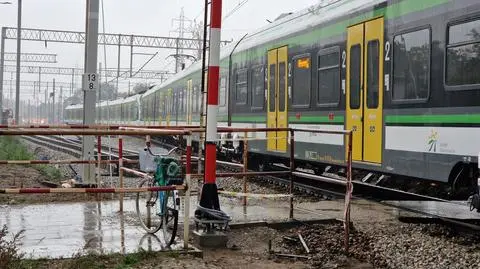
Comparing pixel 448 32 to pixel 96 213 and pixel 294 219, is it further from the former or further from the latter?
pixel 96 213

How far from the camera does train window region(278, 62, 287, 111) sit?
13.8 meters

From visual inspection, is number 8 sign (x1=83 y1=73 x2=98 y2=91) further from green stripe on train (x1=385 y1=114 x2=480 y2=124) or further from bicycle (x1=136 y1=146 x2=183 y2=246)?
green stripe on train (x1=385 y1=114 x2=480 y2=124)

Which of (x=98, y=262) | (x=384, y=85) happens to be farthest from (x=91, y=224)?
(x=384, y=85)

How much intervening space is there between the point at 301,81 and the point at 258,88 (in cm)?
252

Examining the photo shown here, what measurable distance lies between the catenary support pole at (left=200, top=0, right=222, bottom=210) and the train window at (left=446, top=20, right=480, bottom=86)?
3.33m

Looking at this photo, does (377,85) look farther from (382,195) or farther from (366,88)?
(382,195)

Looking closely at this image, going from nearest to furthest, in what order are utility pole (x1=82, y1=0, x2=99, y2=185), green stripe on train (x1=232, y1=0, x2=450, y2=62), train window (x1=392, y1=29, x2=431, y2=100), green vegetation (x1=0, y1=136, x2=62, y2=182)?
train window (x1=392, y1=29, x2=431, y2=100) → green stripe on train (x1=232, y1=0, x2=450, y2=62) → utility pole (x1=82, y1=0, x2=99, y2=185) → green vegetation (x1=0, y1=136, x2=62, y2=182)

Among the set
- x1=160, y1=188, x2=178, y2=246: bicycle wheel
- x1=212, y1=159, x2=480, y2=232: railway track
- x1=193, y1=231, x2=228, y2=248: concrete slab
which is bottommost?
x1=193, y1=231, x2=228, y2=248: concrete slab

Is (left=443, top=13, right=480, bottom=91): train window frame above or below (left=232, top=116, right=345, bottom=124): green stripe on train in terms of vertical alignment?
above

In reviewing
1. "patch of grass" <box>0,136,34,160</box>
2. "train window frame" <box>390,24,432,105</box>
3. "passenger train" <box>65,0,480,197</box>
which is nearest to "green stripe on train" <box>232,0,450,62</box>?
"passenger train" <box>65,0,480,197</box>

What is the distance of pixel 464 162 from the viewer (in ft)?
26.6

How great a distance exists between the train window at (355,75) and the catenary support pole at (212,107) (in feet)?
13.5

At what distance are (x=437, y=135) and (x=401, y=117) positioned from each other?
0.92 m

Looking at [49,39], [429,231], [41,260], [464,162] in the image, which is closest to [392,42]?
[464,162]
